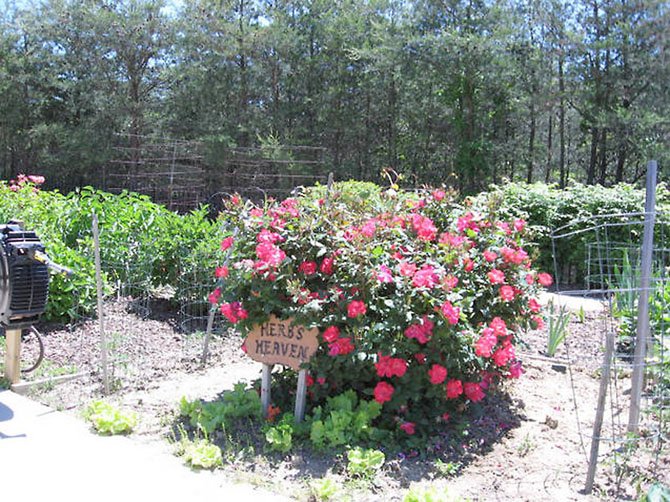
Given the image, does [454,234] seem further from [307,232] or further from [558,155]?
[558,155]

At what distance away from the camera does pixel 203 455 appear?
10.3ft

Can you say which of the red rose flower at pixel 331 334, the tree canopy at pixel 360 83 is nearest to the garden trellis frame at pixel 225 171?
the tree canopy at pixel 360 83

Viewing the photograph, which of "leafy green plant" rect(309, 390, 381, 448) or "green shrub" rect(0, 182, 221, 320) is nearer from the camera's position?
"leafy green plant" rect(309, 390, 381, 448)

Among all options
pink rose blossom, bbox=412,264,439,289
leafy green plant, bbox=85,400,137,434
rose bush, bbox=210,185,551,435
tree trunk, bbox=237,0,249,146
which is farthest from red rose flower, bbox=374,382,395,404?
tree trunk, bbox=237,0,249,146

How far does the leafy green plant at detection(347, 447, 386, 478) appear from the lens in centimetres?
300

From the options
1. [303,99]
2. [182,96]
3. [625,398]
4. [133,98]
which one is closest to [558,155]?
[303,99]

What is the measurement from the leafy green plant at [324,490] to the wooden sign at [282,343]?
0.80 metres

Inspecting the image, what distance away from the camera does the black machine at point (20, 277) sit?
12.3 ft

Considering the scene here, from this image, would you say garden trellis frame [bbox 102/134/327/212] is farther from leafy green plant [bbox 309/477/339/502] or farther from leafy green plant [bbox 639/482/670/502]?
leafy green plant [bbox 639/482/670/502]

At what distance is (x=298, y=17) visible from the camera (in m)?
21.2

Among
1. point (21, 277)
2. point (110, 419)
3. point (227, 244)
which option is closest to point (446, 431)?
point (227, 244)

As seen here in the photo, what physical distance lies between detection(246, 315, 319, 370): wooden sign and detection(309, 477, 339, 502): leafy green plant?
0.80 meters

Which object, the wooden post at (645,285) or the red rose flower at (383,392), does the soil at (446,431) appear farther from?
the red rose flower at (383,392)

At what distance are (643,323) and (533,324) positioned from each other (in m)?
0.94
